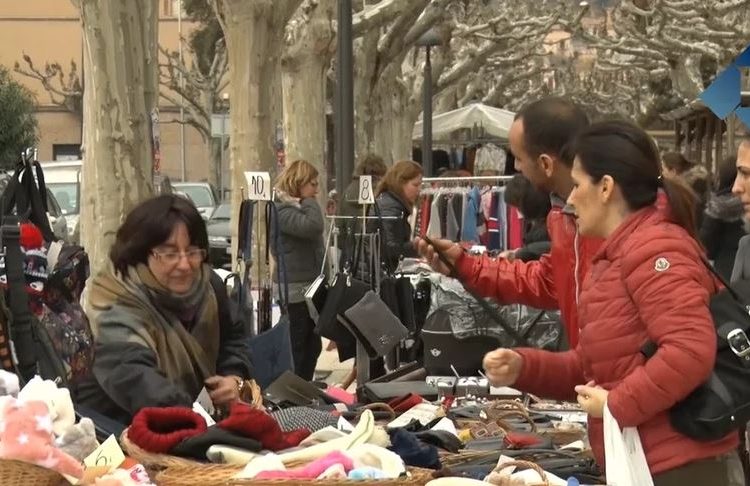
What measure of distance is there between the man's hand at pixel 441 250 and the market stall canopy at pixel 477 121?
85.3ft

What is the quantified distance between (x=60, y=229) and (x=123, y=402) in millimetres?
11744

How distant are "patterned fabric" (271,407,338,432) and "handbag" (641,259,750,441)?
141 cm

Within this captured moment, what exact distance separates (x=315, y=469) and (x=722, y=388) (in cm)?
112

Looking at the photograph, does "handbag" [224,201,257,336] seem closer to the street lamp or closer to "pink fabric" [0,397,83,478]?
"pink fabric" [0,397,83,478]

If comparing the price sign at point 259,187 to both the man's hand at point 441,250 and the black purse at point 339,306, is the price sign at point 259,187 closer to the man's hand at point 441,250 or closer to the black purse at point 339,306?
the black purse at point 339,306

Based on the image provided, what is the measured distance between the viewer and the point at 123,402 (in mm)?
5066

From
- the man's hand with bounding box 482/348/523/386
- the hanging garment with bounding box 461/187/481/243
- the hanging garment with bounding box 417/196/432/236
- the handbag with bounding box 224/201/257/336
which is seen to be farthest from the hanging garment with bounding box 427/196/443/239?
the man's hand with bounding box 482/348/523/386

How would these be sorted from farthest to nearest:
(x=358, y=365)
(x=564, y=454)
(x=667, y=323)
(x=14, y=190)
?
(x=358, y=365) < (x=14, y=190) < (x=564, y=454) < (x=667, y=323)

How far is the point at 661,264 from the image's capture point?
405cm

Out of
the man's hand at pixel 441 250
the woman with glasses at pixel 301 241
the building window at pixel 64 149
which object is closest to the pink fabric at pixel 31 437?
the man's hand at pixel 441 250

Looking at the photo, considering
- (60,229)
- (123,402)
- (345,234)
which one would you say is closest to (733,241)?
(345,234)

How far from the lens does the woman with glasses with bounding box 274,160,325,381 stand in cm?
1105

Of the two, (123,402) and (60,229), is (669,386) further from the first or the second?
(60,229)

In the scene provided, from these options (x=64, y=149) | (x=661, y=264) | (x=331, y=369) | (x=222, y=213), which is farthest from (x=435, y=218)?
(x=64, y=149)
